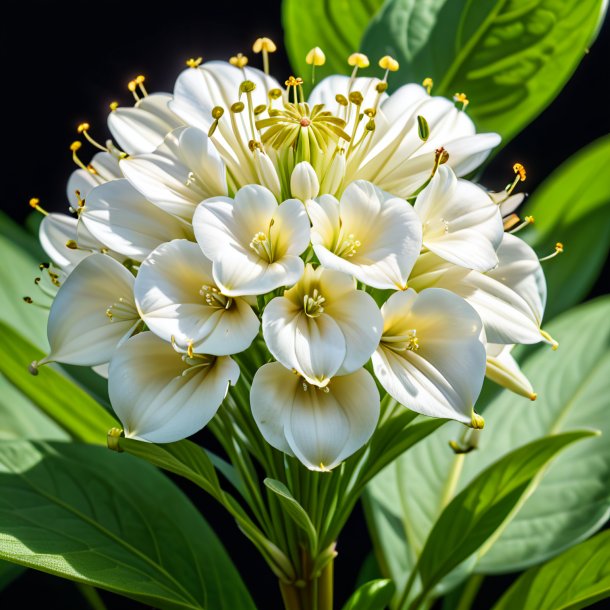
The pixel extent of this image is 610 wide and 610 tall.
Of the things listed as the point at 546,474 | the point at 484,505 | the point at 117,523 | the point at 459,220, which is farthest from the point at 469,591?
the point at 459,220

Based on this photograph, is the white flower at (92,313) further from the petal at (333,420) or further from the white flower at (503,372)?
the white flower at (503,372)

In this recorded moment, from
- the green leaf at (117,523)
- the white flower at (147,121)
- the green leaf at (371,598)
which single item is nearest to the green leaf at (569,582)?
the green leaf at (371,598)

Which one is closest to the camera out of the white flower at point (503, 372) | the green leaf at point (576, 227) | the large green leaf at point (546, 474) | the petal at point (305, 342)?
the petal at point (305, 342)

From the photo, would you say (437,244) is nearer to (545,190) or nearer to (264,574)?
(545,190)

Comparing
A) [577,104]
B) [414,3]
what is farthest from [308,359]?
[577,104]

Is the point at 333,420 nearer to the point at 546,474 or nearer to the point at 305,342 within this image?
the point at 305,342

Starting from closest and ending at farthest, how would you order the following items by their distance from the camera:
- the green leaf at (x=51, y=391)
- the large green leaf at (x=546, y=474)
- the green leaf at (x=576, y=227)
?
the green leaf at (x=51, y=391) → the large green leaf at (x=546, y=474) → the green leaf at (x=576, y=227)

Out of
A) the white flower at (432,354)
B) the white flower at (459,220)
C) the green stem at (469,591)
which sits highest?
the white flower at (459,220)
